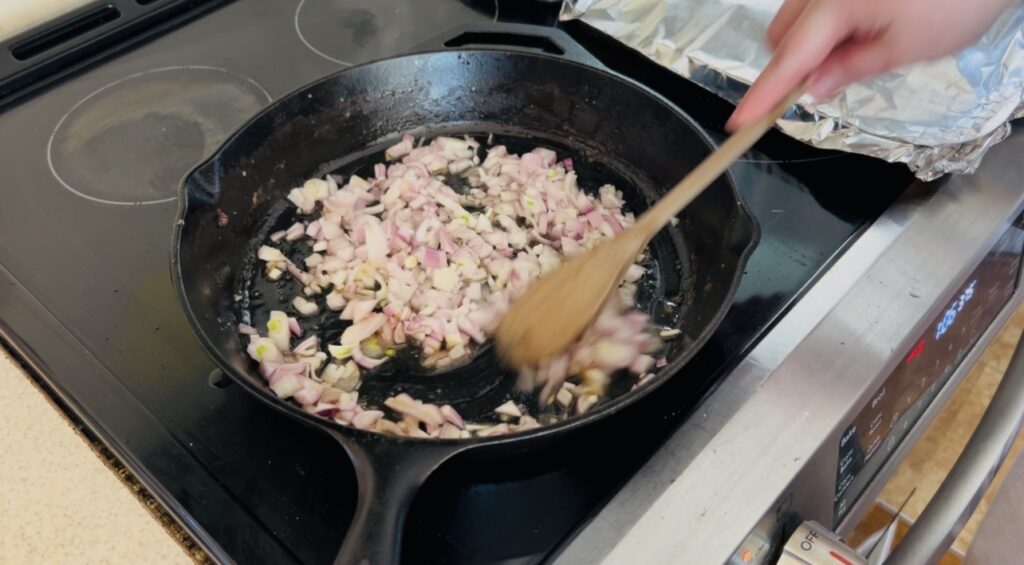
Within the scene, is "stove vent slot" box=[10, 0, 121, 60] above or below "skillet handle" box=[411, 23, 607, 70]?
below

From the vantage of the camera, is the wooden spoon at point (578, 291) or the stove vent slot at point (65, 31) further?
the stove vent slot at point (65, 31)

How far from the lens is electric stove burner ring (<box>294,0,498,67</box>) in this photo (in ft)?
3.14

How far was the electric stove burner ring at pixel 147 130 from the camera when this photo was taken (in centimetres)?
81

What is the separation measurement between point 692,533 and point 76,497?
429 mm

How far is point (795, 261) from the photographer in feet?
2.40

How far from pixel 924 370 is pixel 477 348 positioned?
0.40 m

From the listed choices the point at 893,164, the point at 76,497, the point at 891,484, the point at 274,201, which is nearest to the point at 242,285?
the point at 274,201

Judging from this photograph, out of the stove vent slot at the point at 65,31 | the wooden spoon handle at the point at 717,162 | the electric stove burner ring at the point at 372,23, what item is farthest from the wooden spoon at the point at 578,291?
the stove vent slot at the point at 65,31

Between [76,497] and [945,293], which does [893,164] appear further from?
[76,497]

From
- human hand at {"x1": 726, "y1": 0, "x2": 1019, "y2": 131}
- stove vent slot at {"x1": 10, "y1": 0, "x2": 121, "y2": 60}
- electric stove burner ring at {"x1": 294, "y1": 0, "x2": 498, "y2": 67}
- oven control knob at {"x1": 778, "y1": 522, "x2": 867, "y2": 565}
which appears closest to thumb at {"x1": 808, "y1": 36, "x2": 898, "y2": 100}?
human hand at {"x1": 726, "y1": 0, "x2": 1019, "y2": 131}

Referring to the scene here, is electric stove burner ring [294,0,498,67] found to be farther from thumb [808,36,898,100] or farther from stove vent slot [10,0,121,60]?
thumb [808,36,898,100]

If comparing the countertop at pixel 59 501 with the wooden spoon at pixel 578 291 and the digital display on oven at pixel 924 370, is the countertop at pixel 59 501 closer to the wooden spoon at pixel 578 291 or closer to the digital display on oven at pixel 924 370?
the wooden spoon at pixel 578 291

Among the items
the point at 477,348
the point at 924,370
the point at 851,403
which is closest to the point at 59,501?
the point at 477,348

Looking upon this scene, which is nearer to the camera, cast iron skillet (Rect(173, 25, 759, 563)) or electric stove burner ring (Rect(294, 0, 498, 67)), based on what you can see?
cast iron skillet (Rect(173, 25, 759, 563))
